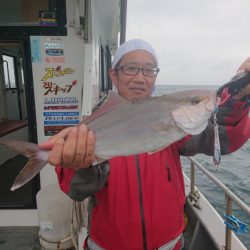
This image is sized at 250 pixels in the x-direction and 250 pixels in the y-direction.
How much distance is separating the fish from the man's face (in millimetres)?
596

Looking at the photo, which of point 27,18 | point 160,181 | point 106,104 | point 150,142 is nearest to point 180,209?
point 160,181

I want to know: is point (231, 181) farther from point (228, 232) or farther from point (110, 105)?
point (110, 105)

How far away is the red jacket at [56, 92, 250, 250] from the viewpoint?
7.09ft

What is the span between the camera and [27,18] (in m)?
4.61

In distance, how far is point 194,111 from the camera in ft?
5.72

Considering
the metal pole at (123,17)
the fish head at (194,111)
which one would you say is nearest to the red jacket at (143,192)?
the fish head at (194,111)

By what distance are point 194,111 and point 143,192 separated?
75 cm

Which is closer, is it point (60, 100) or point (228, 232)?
point (228, 232)

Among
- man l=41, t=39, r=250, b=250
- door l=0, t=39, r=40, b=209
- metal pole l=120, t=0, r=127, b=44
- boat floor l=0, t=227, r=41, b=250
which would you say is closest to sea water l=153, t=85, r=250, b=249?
metal pole l=120, t=0, r=127, b=44

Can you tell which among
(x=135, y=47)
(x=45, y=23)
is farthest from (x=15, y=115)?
(x=135, y=47)

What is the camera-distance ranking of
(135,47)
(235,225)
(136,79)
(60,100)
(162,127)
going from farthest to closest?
(60,100), (235,225), (135,47), (136,79), (162,127)

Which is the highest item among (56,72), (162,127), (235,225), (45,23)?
(45,23)

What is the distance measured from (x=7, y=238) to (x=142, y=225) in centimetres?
323

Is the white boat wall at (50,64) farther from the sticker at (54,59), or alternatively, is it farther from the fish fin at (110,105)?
the fish fin at (110,105)
